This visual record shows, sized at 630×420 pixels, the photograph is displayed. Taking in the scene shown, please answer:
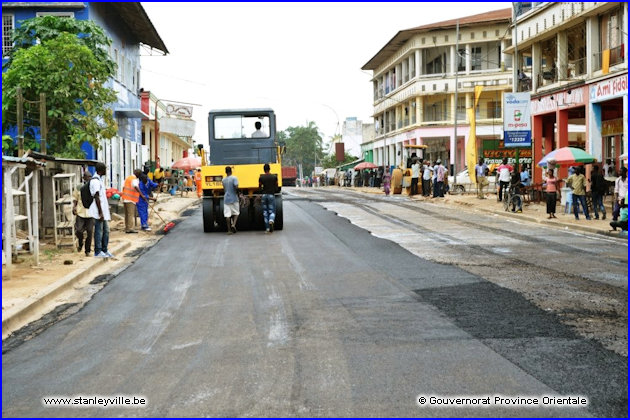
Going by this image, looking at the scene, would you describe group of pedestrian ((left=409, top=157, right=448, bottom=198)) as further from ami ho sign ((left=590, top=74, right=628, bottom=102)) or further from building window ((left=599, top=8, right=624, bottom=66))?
building window ((left=599, top=8, right=624, bottom=66))

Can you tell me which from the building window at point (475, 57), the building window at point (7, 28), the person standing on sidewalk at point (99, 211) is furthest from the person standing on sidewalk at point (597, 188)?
the building window at point (475, 57)

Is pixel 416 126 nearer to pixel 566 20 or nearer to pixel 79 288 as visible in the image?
pixel 566 20

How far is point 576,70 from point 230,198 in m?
17.9

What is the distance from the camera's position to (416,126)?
6631cm

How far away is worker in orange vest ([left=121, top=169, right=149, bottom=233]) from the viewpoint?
21.2m

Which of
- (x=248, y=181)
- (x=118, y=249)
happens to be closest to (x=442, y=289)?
(x=118, y=249)

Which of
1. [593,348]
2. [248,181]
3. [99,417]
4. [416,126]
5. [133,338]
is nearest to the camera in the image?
[99,417]

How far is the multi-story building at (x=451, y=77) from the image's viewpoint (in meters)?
62.9

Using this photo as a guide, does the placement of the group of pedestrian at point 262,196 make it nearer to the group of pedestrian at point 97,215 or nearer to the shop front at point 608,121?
the group of pedestrian at point 97,215

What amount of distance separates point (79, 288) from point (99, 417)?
6883mm

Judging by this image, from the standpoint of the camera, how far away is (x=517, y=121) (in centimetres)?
3094

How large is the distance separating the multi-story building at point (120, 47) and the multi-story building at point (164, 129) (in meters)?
4.45

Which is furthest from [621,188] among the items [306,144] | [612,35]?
[306,144]

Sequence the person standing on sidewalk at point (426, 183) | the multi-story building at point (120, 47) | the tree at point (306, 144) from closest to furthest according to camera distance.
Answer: the multi-story building at point (120, 47)
the person standing on sidewalk at point (426, 183)
the tree at point (306, 144)
